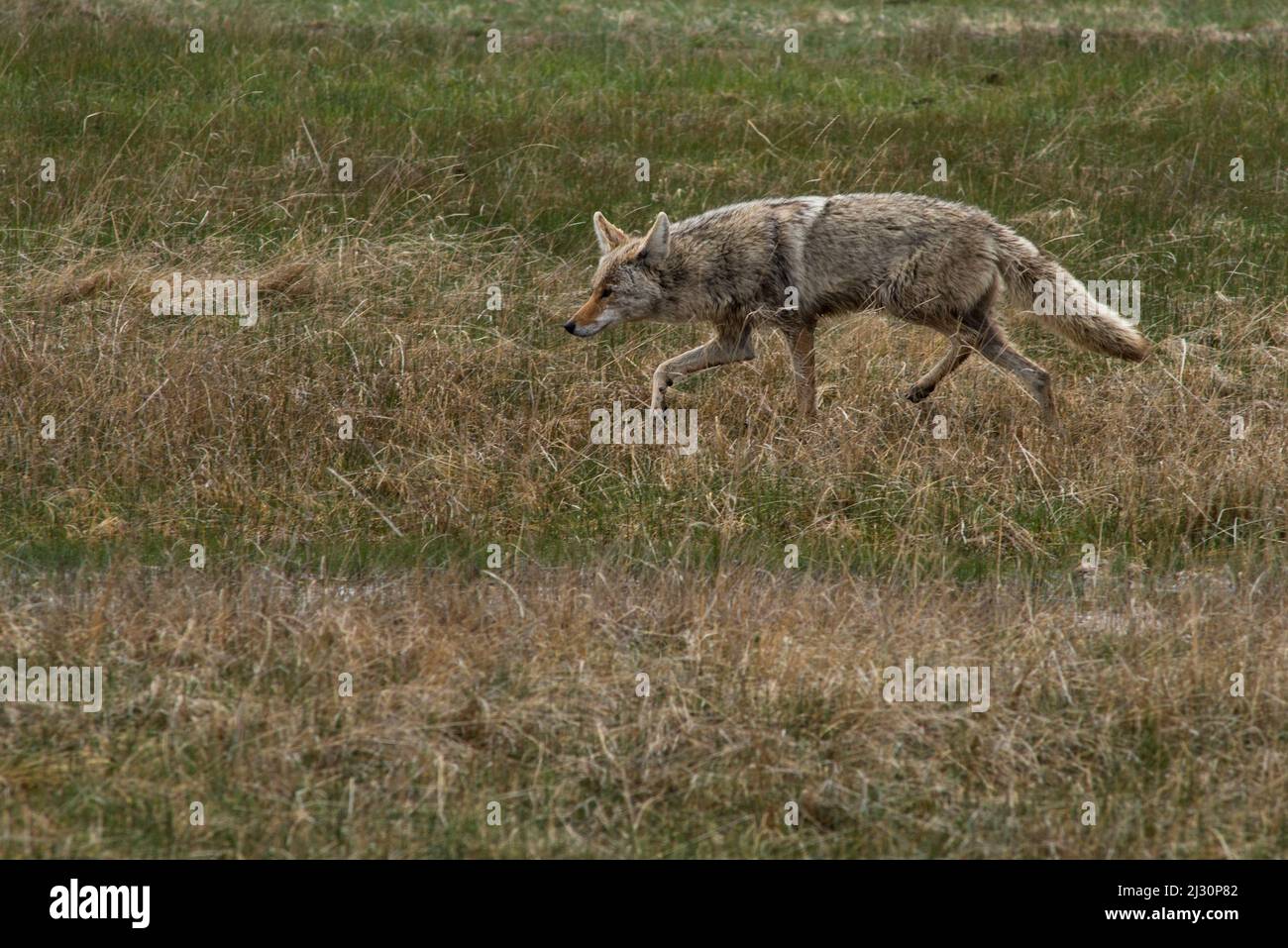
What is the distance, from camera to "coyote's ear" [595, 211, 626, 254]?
8688mm

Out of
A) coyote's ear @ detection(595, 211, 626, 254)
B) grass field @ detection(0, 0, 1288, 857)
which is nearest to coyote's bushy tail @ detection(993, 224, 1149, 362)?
grass field @ detection(0, 0, 1288, 857)

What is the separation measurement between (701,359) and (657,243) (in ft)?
2.25

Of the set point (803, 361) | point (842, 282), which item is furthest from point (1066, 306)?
point (803, 361)

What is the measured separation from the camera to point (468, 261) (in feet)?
34.2

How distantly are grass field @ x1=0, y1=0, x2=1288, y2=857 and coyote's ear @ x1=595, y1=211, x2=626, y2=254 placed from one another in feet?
2.34

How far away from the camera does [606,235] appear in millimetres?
8781

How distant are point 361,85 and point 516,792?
10.3 m

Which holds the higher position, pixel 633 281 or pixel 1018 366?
pixel 633 281

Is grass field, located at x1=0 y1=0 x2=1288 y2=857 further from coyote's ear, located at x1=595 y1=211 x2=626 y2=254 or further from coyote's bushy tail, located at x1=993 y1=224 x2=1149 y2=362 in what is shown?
coyote's ear, located at x1=595 y1=211 x2=626 y2=254

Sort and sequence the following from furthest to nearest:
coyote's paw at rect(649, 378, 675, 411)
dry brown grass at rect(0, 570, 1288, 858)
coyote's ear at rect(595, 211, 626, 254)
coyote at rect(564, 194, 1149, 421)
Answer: coyote's ear at rect(595, 211, 626, 254)
coyote at rect(564, 194, 1149, 421)
coyote's paw at rect(649, 378, 675, 411)
dry brown grass at rect(0, 570, 1288, 858)

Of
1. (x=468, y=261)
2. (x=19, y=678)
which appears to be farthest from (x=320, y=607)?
(x=468, y=261)

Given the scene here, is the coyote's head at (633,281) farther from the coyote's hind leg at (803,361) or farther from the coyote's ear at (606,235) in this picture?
the coyote's hind leg at (803,361)

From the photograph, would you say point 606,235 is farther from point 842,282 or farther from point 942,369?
point 942,369

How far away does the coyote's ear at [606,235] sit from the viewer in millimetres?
8688
